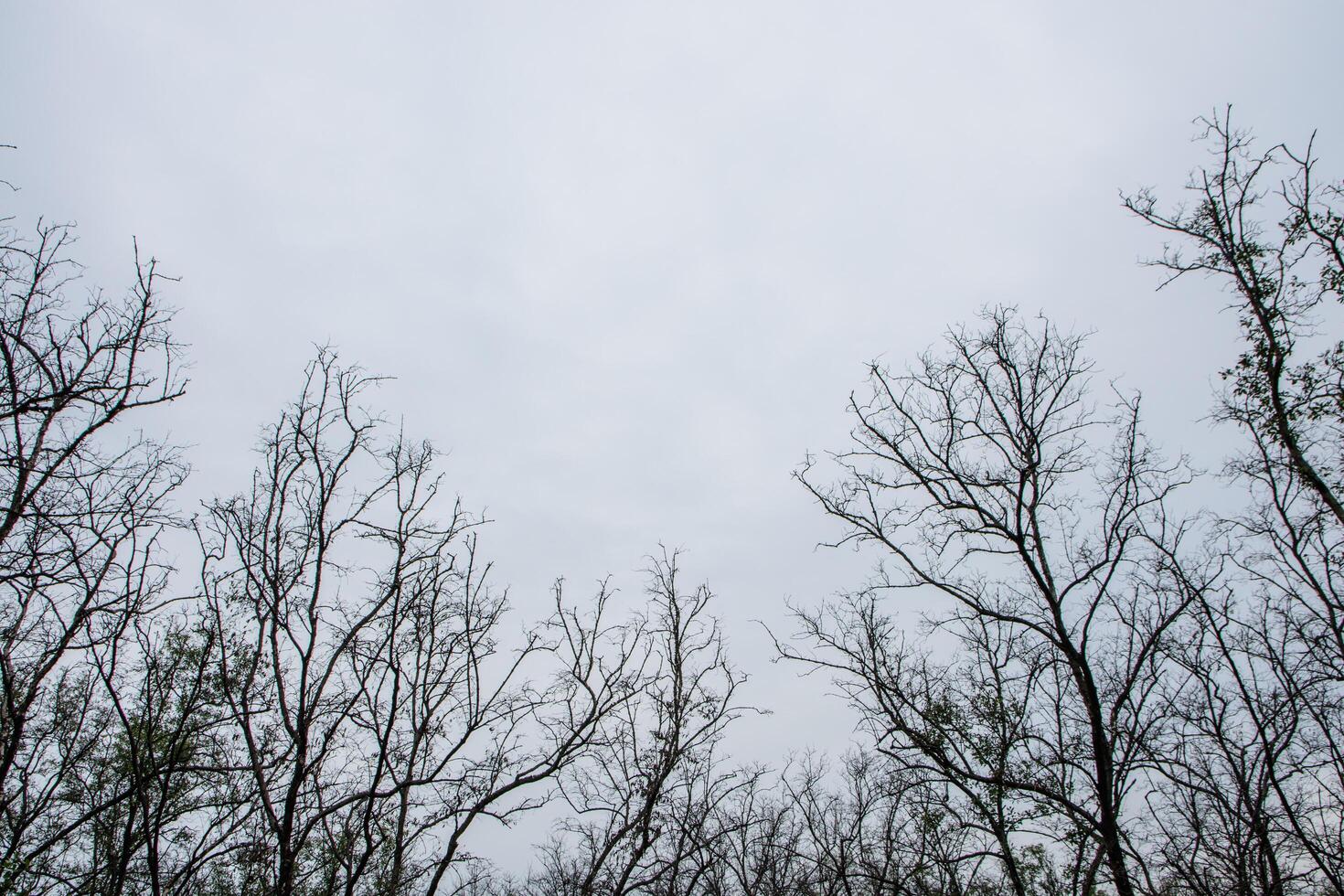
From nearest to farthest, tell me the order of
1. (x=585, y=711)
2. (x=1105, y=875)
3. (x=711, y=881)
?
(x=1105, y=875), (x=585, y=711), (x=711, y=881)

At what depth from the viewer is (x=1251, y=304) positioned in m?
9.59

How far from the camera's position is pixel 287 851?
6570 mm

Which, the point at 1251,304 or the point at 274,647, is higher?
the point at 1251,304

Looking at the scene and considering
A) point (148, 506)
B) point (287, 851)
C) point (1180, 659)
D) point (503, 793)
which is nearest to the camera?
point (287, 851)

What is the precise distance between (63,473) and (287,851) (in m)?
4.08

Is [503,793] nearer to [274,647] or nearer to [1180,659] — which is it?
[274,647]

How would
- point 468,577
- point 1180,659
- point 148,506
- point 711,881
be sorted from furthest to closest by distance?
point 711,881, point 1180,659, point 468,577, point 148,506

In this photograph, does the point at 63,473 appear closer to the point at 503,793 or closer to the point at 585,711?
the point at 503,793

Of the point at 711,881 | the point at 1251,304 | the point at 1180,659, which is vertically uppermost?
the point at 1251,304

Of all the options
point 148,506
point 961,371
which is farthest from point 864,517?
point 148,506

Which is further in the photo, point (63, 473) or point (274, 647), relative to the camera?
point (274, 647)

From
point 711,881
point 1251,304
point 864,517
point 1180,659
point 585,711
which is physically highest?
point 1251,304

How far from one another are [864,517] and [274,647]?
793cm

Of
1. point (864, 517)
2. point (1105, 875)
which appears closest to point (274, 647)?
point (864, 517)
